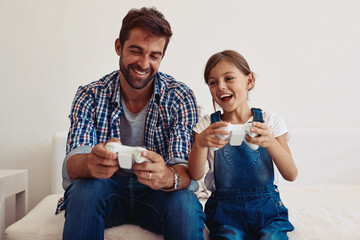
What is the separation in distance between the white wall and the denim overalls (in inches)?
34.6

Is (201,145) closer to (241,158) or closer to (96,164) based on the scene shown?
(241,158)

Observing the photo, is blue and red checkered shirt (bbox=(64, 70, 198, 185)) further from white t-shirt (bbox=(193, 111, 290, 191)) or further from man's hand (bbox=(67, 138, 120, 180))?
man's hand (bbox=(67, 138, 120, 180))

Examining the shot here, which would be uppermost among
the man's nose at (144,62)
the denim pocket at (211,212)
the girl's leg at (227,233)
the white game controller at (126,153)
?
the man's nose at (144,62)

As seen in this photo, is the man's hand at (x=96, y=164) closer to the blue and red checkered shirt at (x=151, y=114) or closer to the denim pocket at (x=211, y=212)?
the blue and red checkered shirt at (x=151, y=114)

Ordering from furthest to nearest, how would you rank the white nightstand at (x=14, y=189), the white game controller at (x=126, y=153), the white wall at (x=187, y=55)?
the white wall at (x=187, y=55) → the white nightstand at (x=14, y=189) → the white game controller at (x=126, y=153)

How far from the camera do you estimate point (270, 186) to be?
1294mm

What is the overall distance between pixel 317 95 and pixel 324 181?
1.96 ft

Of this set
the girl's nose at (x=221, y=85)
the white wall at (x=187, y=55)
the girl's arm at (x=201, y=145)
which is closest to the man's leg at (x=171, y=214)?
the girl's arm at (x=201, y=145)

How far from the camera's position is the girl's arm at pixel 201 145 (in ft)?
3.56

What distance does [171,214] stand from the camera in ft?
3.58

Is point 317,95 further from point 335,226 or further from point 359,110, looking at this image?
point 335,226

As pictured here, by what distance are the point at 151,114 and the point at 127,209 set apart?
1.29 feet

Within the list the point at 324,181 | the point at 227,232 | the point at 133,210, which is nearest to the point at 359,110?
the point at 324,181

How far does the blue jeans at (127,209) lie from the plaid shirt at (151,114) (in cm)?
21
